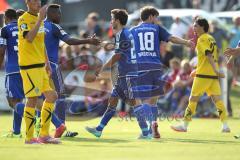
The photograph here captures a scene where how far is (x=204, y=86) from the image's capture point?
60.1 feet

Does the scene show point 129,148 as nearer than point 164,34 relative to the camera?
Yes

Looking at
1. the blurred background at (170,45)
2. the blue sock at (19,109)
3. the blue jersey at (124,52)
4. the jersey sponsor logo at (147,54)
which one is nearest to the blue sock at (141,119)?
the blue jersey at (124,52)

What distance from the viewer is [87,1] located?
3212cm

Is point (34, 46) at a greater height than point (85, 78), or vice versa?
point (34, 46)

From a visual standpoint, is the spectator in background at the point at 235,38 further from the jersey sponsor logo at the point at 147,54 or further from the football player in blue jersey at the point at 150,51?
the jersey sponsor logo at the point at 147,54

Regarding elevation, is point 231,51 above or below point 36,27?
below

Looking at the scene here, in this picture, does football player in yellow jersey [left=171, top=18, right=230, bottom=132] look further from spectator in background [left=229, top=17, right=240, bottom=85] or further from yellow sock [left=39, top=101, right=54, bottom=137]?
spectator in background [left=229, top=17, right=240, bottom=85]

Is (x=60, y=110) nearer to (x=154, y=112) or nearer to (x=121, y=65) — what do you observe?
(x=121, y=65)

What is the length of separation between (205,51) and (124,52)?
90.6 inches

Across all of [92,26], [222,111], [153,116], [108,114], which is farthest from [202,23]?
[92,26]

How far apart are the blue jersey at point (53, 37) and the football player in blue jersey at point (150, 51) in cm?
141

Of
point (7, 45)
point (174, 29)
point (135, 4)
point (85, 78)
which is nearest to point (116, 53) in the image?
point (7, 45)

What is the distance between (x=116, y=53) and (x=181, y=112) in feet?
29.5

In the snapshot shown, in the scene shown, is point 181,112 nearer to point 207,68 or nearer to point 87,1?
point 207,68
